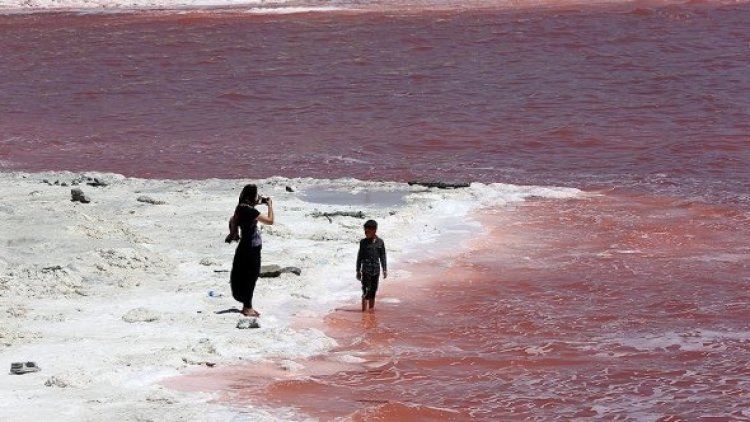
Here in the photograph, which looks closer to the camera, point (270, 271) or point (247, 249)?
point (247, 249)

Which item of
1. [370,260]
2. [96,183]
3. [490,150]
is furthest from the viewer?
[490,150]

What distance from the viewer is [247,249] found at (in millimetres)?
12078

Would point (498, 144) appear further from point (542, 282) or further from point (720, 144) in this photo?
point (542, 282)

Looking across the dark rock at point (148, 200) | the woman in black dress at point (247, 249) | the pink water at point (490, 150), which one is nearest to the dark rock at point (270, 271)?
the pink water at point (490, 150)

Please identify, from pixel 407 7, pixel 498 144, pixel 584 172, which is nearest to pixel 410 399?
pixel 584 172

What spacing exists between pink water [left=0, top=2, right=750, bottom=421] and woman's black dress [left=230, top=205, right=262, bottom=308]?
891 mm

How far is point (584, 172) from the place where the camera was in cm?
2198

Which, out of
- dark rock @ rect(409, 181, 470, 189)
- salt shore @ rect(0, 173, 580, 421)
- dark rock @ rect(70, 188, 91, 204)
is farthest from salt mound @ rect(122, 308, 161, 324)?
dark rock @ rect(409, 181, 470, 189)

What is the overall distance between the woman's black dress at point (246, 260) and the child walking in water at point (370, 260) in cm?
Answer: 108

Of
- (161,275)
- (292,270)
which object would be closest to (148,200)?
(161,275)

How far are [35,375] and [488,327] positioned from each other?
454 centimetres

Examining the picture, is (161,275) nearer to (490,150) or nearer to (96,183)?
(96,183)

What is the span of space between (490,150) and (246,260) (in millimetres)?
12614

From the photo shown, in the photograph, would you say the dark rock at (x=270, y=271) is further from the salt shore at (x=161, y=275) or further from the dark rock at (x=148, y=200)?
the dark rock at (x=148, y=200)
